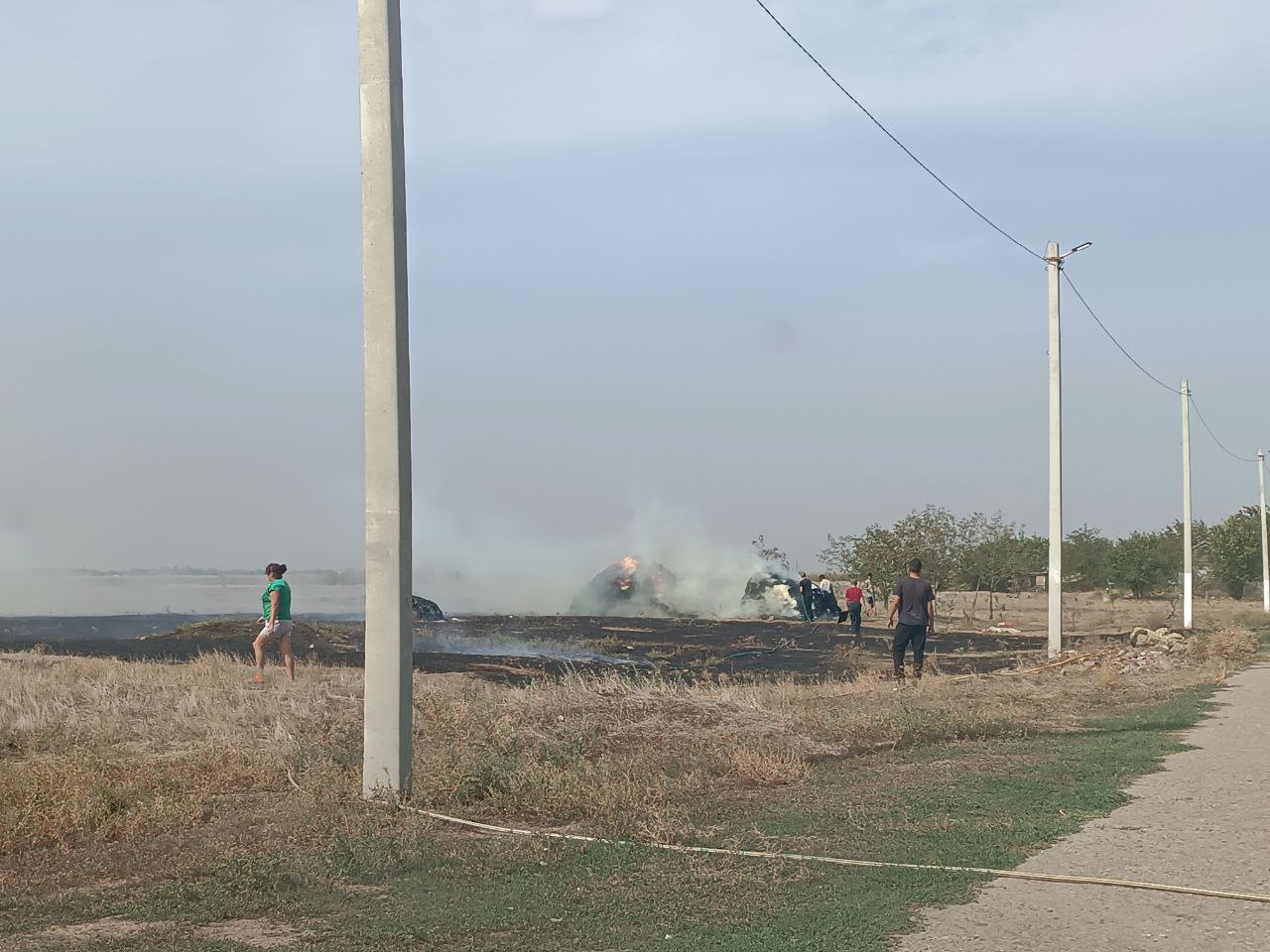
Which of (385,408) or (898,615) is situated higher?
(385,408)

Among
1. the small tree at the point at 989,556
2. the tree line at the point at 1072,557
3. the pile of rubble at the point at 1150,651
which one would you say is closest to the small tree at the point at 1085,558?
the tree line at the point at 1072,557

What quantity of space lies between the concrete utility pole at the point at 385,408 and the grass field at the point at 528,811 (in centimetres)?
60

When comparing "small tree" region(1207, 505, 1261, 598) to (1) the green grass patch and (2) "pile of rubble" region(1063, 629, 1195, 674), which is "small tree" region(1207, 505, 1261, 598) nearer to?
(2) "pile of rubble" region(1063, 629, 1195, 674)

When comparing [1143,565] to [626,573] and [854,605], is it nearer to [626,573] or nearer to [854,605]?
[626,573]

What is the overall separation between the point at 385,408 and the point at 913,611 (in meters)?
12.1

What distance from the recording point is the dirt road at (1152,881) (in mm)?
5973

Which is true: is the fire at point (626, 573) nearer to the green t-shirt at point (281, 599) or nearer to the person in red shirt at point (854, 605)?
the person in red shirt at point (854, 605)

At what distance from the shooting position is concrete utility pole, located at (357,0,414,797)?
923cm

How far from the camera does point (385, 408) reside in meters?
9.31

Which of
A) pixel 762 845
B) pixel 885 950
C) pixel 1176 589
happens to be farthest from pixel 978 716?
pixel 1176 589

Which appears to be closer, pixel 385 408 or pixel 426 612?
pixel 385 408

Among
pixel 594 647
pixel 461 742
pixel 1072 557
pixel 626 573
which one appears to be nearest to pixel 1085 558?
pixel 1072 557

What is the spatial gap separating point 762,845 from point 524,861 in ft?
4.78

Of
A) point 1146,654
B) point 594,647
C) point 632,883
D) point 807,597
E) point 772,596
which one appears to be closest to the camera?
point 632,883
